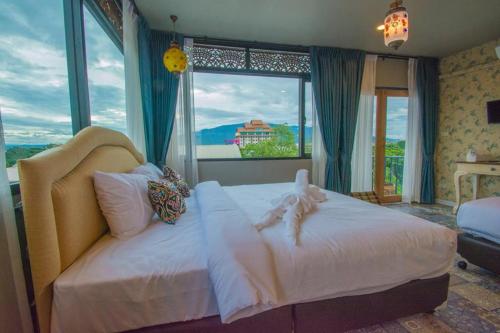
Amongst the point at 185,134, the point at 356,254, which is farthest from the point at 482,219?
the point at 185,134

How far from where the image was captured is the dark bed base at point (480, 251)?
1828 mm

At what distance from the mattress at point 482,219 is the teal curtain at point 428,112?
2.65 meters

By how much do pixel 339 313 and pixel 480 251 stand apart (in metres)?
1.52

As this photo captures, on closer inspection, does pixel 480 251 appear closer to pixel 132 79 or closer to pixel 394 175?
pixel 394 175

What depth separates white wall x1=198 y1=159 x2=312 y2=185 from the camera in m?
3.72

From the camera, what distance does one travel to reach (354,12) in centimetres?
280

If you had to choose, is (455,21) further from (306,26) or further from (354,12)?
(306,26)

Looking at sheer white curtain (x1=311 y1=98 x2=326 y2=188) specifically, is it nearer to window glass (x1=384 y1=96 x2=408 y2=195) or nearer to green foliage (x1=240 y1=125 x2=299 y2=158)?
green foliage (x1=240 y1=125 x2=299 y2=158)

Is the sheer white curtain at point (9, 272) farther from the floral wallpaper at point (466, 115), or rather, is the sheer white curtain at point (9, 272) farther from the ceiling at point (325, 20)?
the floral wallpaper at point (466, 115)

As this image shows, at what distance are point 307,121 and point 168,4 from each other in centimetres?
257

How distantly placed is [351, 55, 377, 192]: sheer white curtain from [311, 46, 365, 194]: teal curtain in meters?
0.18

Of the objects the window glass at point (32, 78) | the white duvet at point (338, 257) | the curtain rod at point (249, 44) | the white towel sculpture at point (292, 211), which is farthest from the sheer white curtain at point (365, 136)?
the window glass at point (32, 78)

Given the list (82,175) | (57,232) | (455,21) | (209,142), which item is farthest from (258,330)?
(455,21)

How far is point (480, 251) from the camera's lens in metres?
1.92
